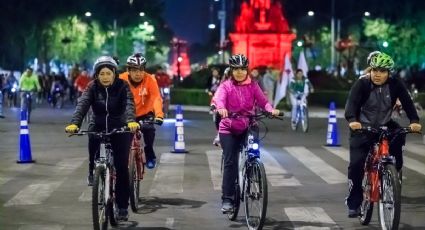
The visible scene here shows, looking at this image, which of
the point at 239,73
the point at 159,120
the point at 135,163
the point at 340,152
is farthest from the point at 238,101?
the point at 340,152

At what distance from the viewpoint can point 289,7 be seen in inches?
3509

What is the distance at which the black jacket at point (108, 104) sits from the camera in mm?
9312

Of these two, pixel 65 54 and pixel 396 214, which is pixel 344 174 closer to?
pixel 396 214

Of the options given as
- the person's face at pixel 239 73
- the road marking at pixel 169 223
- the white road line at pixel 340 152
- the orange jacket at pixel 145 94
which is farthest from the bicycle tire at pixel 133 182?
the white road line at pixel 340 152

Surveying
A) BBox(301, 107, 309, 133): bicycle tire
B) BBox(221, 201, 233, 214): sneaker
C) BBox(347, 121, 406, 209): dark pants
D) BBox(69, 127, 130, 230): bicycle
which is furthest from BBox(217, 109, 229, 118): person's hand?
BBox(301, 107, 309, 133): bicycle tire

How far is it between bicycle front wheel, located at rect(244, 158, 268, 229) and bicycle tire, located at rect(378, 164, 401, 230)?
120cm

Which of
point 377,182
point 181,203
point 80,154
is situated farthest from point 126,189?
point 80,154

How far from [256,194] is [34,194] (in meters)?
4.14

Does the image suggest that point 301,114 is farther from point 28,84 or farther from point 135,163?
point 135,163

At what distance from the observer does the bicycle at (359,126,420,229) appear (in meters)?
8.60

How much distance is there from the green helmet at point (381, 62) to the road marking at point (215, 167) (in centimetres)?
402

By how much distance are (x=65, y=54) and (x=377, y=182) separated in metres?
66.8

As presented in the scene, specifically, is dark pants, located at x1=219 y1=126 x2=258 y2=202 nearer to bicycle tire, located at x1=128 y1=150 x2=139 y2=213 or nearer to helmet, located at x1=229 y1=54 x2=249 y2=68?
helmet, located at x1=229 y1=54 x2=249 y2=68

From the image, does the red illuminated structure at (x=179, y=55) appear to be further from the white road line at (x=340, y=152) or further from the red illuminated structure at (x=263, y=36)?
the white road line at (x=340, y=152)
